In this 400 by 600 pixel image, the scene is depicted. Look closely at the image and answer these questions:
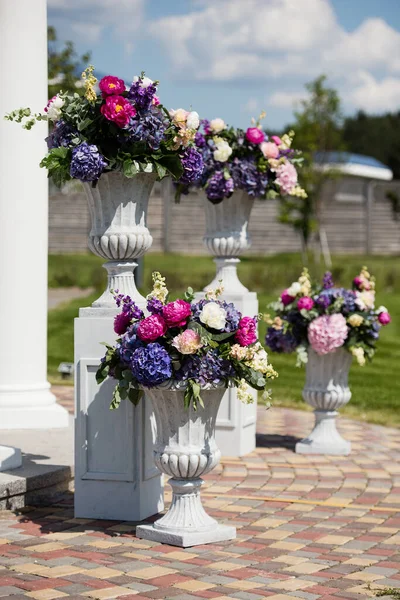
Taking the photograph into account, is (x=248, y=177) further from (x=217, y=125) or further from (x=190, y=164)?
(x=190, y=164)

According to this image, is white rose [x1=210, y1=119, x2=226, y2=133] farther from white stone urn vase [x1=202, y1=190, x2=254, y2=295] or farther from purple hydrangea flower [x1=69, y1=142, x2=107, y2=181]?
purple hydrangea flower [x1=69, y1=142, x2=107, y2=181]

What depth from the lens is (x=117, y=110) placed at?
5.32 m

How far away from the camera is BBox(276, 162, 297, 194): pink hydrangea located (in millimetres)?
7684

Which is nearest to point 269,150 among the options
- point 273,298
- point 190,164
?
point 190,164

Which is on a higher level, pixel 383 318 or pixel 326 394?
pixel 383 318

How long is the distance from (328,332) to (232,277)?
93cm

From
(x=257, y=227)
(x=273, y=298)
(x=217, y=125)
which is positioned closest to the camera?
(x=217, y=125)

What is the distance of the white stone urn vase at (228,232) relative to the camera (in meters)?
7.87

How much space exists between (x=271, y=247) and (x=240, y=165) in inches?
895

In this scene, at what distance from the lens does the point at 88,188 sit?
5695mm

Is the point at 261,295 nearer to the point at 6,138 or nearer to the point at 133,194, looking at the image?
the point at 6,138

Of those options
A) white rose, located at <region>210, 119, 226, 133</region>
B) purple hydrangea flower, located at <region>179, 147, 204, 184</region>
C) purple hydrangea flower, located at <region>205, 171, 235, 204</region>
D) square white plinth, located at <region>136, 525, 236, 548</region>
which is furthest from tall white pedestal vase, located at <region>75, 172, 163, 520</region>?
white rose, located at <region>210, 119, 226, 133</region>

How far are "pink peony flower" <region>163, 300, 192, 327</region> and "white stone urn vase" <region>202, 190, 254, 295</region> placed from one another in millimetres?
2819

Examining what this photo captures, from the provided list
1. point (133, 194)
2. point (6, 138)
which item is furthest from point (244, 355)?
point (6, 138)
